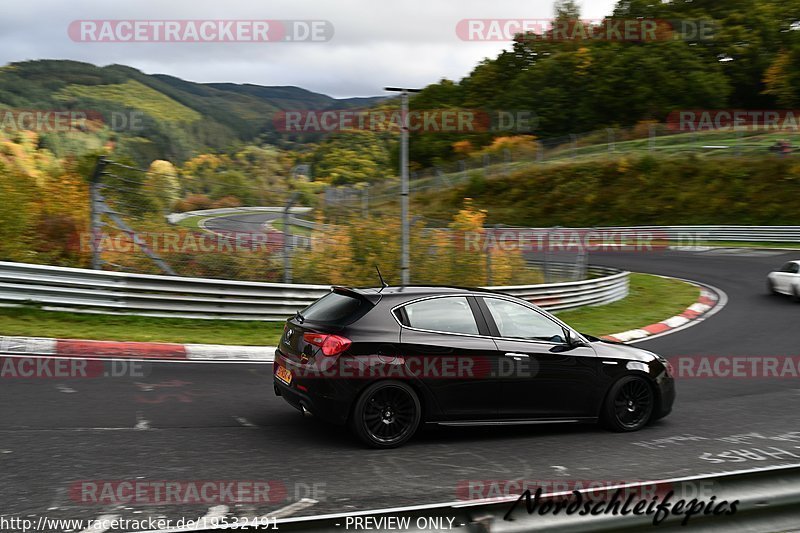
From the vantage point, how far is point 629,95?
7512 centimetres

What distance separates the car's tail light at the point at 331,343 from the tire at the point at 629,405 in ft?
9.46

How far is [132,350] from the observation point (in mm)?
11172

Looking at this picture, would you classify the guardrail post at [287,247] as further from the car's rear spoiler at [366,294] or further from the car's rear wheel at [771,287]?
the car's rear wheel at [771,287]

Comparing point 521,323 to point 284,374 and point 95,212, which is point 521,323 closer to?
point 284,374

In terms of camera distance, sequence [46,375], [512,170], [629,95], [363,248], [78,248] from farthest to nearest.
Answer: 1. [629,95]
2. [512,170]
3. [363,248]
4. [78,248]
5. [46,375]

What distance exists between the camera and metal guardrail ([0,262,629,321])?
12.8 m

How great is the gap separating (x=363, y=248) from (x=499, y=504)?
43.8 ft

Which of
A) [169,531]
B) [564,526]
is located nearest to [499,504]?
[564,526]

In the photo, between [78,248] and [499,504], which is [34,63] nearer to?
[78,248]

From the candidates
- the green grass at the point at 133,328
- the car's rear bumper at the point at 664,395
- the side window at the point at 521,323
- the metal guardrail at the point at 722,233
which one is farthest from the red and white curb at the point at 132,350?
the metal guardrail at the point at 722,233

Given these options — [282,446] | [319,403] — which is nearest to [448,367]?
[319,403]

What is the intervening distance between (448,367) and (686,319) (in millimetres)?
11793

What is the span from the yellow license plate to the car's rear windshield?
1.74 ft

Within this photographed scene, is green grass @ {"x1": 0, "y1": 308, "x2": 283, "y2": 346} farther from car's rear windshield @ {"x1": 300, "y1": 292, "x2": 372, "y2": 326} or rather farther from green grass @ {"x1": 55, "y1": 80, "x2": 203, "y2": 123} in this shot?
green grass @ {"x1": 55, "y1": 80, "x2": 203, "y2": 123}
